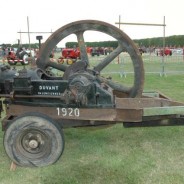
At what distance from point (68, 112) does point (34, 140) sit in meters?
0.52

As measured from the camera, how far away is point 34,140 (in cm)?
445

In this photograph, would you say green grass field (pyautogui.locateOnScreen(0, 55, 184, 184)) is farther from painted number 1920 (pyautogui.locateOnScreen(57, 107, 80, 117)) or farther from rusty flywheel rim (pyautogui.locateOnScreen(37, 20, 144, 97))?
rusty flywheel rim (pyautogui.locateOnScreen(37, 20, 144, 97))

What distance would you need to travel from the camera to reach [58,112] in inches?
182

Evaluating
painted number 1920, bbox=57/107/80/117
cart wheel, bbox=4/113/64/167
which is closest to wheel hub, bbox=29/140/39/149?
cart wheel, bbox=4/113/64/167

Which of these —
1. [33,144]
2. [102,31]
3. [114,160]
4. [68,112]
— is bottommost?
[114,160]

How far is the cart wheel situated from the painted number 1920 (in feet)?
0.78

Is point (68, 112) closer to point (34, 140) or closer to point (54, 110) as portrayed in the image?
point (54, 110)

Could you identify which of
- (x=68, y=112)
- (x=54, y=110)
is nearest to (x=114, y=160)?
(x=68, y=112)

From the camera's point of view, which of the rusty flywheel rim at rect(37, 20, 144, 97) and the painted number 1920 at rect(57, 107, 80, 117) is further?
the rusty flywheel rim at rect(37, 20, 144, 97)

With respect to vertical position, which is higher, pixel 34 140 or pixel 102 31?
pixel 102 31

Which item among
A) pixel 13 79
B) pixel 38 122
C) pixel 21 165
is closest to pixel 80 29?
pixel 13 79

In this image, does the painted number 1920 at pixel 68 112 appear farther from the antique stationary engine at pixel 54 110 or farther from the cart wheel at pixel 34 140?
the cart wheel at pixel 34 140

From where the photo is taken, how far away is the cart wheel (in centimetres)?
438

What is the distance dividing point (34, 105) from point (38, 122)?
37cm
